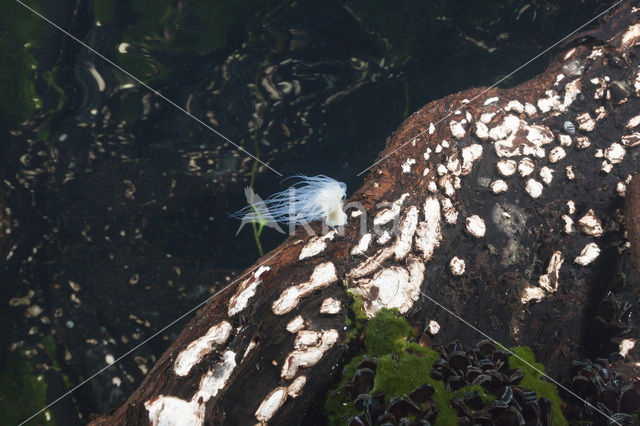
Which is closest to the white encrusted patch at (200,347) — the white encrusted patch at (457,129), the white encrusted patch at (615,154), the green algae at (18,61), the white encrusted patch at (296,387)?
the white encrusted patch at (296,387)

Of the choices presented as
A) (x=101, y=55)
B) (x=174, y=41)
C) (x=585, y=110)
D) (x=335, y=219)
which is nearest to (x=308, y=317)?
(x=335, y=219)

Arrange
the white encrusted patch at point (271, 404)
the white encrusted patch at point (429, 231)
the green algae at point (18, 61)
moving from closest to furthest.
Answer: the white encrusted patch at point (271, 404), the white encrusted patch at point (429, 231), the green algae at point (18, 61)

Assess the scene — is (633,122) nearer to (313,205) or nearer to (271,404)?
(313,205)

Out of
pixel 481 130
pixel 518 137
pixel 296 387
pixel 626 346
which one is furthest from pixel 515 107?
pixel 296 387

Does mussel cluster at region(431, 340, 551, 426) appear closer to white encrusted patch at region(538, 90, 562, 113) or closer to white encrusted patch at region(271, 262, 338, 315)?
white encrusted patch at region(271, 262, 338, 315)

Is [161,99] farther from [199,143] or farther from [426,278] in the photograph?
[426,278]

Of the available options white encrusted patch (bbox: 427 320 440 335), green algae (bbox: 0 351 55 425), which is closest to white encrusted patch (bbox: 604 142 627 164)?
white encrusted patch (bbox: 427 320 440 335)

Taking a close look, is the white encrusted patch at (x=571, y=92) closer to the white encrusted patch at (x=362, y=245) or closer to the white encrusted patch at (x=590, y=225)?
the white encrusted patch at (x=590, y=225)
